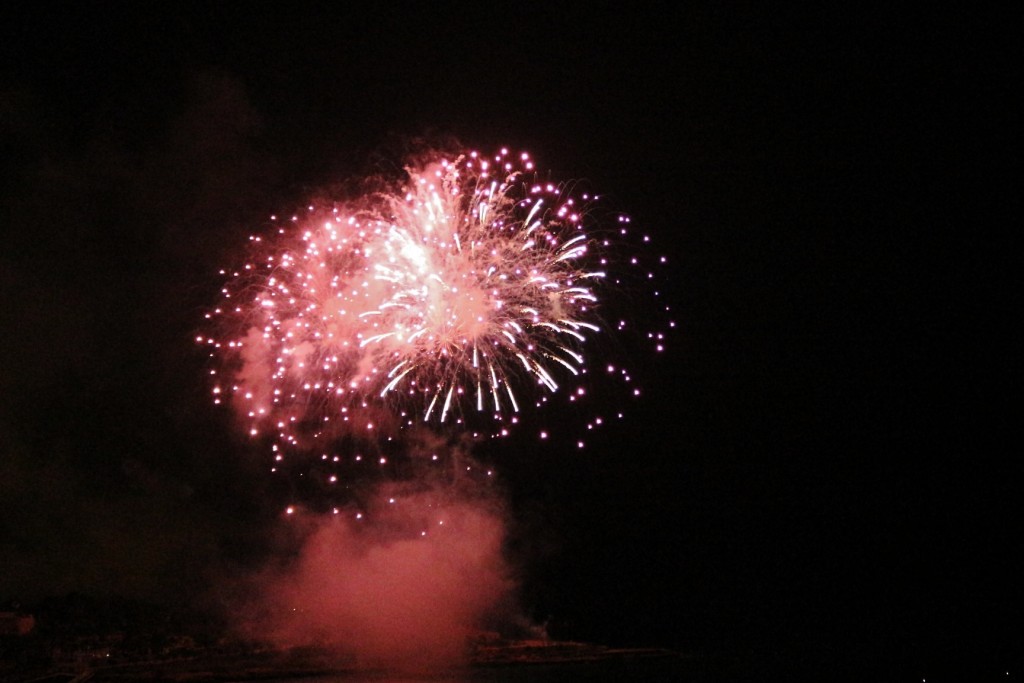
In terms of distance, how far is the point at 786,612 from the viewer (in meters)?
24.6

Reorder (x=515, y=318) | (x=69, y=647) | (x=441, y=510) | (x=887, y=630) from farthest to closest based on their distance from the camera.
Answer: (x=887, y=630) < (x=441, y=510) < (x=69, y=647) < (x=515, y=318)

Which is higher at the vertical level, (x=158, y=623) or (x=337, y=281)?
(x=337, y=281)

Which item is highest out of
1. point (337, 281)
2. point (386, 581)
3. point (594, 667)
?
point (337, 281)

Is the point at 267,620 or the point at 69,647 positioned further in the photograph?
the point at 267,620

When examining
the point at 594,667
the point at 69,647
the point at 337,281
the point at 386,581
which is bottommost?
the point at 594,667

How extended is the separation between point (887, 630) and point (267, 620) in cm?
1817

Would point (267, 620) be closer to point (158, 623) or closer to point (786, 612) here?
point (158, 623)

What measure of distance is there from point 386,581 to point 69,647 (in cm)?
804

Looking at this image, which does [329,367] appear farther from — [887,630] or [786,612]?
[887,630]

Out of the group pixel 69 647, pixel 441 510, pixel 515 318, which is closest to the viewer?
pixel 515 318

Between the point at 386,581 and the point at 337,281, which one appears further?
the point at 386,581

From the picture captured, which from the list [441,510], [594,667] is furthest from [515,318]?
[594,667]

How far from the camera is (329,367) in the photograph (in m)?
13.8

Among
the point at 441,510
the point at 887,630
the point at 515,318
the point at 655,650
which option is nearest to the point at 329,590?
the point at 441,510
